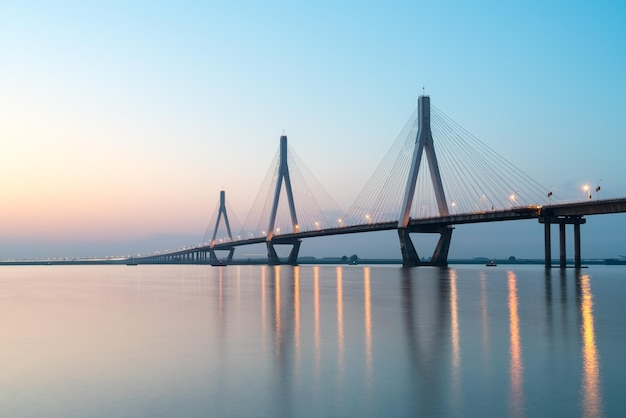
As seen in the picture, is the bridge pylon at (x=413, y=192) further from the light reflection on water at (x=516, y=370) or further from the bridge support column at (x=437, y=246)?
the light reflection on water at (x=516, y=370)

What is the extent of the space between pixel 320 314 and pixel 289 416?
1601cm

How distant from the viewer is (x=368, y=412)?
9242 mm

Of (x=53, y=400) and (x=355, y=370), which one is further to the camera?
(x=355, y=370)

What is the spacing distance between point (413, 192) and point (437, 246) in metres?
16.6

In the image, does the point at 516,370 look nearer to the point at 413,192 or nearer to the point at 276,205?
the point at 413,192

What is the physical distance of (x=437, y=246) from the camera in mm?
102500

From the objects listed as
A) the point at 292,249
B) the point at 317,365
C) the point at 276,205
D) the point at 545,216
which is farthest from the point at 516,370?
the point at 292,249

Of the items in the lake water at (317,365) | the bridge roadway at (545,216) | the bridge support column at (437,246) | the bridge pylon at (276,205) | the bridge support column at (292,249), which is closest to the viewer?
the lake water at (317,365)

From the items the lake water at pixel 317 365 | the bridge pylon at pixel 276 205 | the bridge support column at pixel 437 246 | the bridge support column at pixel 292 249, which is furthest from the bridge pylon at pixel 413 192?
the lake water at pixel 317 365

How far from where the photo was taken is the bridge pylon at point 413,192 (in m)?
85.8

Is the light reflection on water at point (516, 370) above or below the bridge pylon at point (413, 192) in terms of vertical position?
below

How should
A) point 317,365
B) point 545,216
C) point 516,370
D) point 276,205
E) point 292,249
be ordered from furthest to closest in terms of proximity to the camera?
point 292,249 < point 276,205 < point 545,216 < point 317,365 < point 516,370

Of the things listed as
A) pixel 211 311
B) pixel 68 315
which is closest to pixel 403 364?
pixel 211 311

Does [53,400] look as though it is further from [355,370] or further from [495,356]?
[495,356]
